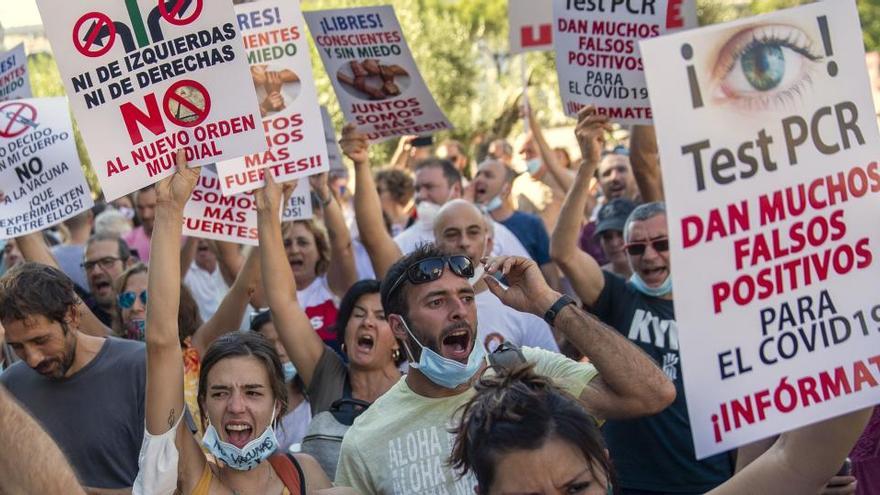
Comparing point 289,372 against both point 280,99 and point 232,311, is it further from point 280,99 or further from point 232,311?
point 280,99

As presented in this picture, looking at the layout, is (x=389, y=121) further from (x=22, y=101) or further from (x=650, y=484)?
(x=650, y=484)

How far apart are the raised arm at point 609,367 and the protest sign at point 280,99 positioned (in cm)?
268

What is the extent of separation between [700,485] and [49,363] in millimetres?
2737

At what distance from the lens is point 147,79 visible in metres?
5.21

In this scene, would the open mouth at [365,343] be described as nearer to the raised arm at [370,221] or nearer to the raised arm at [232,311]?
the raised arm at [232,311]

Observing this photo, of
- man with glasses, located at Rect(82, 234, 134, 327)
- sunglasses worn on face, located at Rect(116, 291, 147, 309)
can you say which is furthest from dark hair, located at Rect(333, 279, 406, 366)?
man with glasses, located at Rect(82, 234, 134, 327)

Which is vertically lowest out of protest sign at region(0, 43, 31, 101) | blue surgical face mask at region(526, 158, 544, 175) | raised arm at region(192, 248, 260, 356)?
raised arm at region(192, 248, 260, 356)

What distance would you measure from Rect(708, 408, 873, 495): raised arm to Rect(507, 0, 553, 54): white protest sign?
719 centimetres

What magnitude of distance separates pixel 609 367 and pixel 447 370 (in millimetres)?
566

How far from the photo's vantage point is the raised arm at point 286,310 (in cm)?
618

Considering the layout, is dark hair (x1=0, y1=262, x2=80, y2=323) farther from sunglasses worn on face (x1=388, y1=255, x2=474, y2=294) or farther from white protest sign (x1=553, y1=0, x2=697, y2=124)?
white protest sign (x1=553, y1=0, x2=697, y2=124)

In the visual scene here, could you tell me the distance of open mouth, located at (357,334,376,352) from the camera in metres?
6.11

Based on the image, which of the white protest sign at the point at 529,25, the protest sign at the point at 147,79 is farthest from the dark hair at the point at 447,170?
the protest sign at the point at 147,79

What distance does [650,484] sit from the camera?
19.8 feet
